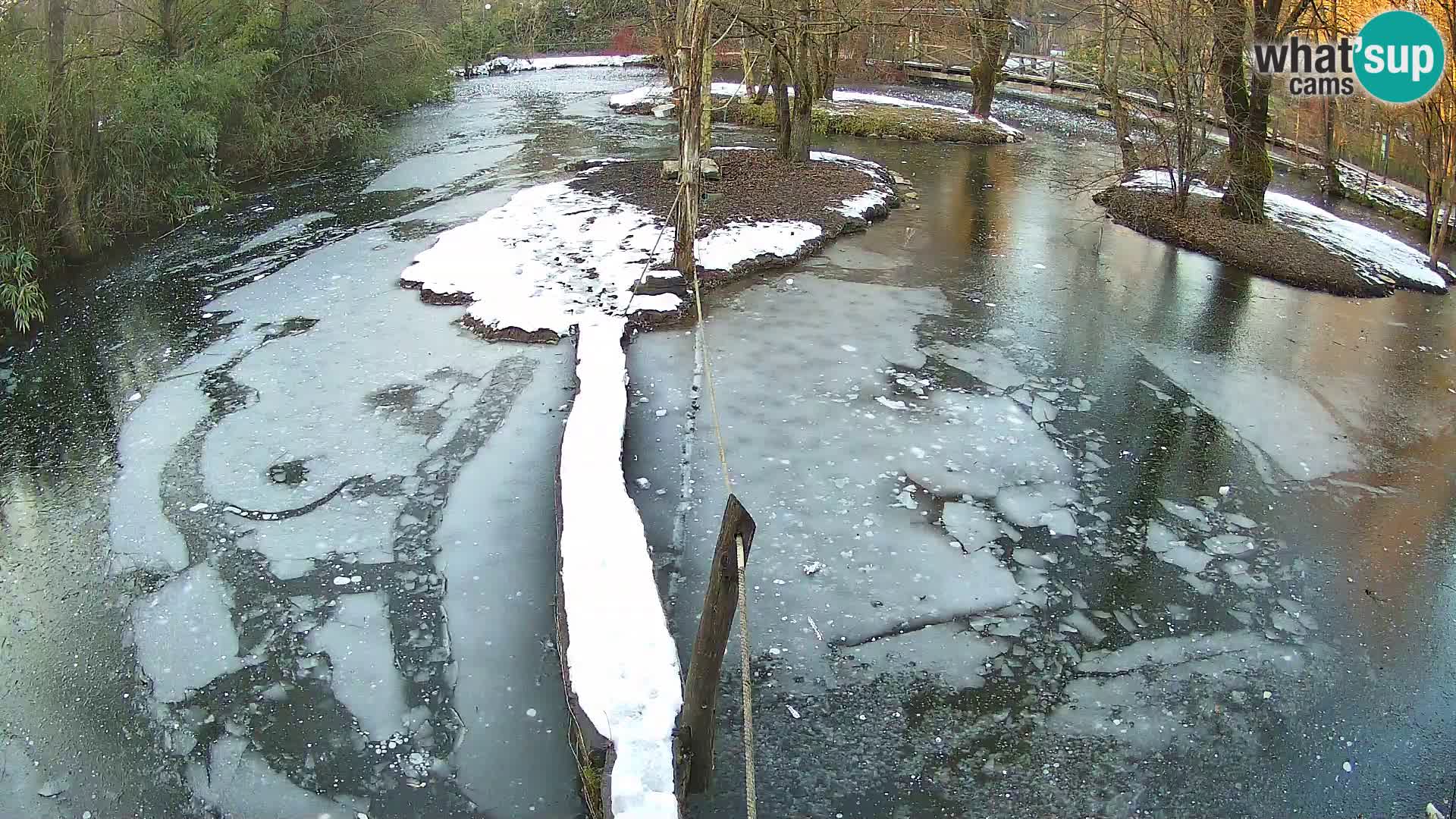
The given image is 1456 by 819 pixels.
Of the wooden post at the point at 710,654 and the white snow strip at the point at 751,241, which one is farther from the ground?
the white snow strip at the point at 751,241

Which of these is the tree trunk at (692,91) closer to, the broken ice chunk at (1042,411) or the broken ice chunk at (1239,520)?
the broken ice chunk at (1042,411)

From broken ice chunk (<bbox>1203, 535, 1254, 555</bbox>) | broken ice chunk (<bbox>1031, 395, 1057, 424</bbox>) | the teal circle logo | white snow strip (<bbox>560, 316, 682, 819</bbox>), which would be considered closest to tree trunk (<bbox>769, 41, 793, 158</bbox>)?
the teal circle logo

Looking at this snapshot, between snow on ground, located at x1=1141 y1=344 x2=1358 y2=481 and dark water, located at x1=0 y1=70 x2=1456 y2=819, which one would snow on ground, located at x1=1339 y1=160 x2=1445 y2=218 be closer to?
dark water, located at x1=0 y1=70 x2=1456 y2=819

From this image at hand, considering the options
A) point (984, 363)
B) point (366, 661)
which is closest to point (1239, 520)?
point (984, 363)

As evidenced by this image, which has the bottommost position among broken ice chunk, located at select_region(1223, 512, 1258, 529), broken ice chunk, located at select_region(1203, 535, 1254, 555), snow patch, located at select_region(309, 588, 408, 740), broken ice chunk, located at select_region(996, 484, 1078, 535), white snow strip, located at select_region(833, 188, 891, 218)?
snow patch, located at select_region(309, 588, 408, 740)

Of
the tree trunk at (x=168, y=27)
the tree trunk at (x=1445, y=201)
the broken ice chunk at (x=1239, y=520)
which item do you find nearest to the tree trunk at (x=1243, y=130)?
the tree trunk at (x=1445, y=201)

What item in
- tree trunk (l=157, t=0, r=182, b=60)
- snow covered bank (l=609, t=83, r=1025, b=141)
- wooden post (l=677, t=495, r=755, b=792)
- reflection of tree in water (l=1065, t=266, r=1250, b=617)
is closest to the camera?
wooden post (l=677, t=495, r=755, b=792)
